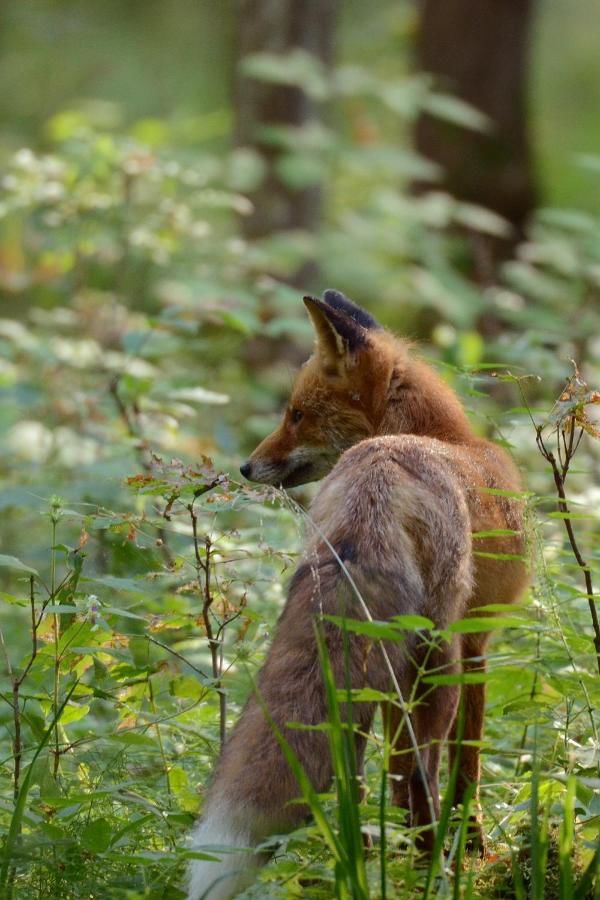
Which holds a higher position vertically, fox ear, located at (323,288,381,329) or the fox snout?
fox ear, located at (323,288,381,329)

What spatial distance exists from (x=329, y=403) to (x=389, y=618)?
5.87 feet

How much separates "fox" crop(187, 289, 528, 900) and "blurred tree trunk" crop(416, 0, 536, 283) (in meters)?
10.6

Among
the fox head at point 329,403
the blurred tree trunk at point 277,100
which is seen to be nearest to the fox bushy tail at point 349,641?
the fox head at point 329,403

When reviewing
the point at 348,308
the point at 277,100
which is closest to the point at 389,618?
the point at 348,308

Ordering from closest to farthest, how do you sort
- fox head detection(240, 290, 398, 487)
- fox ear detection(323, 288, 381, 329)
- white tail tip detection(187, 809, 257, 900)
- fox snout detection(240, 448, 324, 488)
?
white tail tip detection(187, 809, 257, 900)
fox head detection(240, 290, 398, 487)
fox snout detection(240, 448, 324, 488)
fox ear detection(323, 288, 381, 329)

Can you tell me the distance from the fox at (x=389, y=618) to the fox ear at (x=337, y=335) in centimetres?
24

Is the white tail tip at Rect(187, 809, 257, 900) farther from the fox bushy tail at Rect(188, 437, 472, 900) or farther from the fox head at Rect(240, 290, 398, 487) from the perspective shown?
the fox head at Rect(240, 290, 398, 487)

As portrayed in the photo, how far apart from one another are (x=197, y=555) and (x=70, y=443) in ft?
13.1

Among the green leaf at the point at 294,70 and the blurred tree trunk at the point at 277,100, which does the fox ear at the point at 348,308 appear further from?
the blurred tree trunk at the point at 277,100

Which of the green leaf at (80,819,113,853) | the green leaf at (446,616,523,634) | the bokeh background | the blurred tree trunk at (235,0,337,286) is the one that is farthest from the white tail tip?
the blurred tree trunk at (235,0,337,286)

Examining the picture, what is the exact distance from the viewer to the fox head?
453cm

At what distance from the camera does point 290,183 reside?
439 inches

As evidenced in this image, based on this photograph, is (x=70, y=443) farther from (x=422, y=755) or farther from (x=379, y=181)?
(x=379, y=181)

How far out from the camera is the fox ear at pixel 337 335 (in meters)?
4.56
